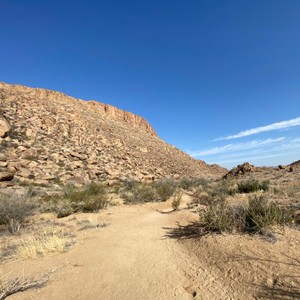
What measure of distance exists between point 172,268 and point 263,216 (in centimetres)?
265

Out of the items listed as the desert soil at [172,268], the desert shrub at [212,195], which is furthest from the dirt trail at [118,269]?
the desert shrub at [212,195]

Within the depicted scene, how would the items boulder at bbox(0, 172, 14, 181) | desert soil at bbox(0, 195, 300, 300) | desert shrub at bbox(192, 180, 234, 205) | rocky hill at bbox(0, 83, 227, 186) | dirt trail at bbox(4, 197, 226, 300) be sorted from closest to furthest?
desert soil at bbox(0, 195, 300, 300), dirt trail at bbox(4, 197, 226, 300), desert shrub at bbox(192, 180, 234, 205), boulder at bbox(0, 172, 14, 181), rocky hill at bbox(0, 83, 227, 186)

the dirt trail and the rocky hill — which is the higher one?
the rocky hill

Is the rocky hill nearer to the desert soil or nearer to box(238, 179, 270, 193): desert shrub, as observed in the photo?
box(238, 179, 270, 193): desert shrub

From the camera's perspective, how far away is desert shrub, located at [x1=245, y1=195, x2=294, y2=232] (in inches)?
234

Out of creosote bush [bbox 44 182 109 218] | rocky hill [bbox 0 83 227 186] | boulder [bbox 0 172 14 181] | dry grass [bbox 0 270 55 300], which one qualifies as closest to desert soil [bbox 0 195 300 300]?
dry grass [bbox 0 270 55 300]

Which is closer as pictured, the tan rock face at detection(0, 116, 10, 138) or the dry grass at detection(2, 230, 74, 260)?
the dry grass at detection(2, 230, 74, 260)

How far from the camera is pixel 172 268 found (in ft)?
15.9

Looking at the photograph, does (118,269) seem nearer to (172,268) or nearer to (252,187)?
(172,268)

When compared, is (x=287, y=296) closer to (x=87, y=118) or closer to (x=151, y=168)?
(x=151, y=168)

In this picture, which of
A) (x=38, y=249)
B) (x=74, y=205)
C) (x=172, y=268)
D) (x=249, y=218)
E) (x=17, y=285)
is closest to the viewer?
(x=17, y=285)

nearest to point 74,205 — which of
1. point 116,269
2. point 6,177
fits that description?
point 116,269

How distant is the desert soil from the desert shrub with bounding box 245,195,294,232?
1.05 feet

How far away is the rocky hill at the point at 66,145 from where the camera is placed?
72.9 ft
